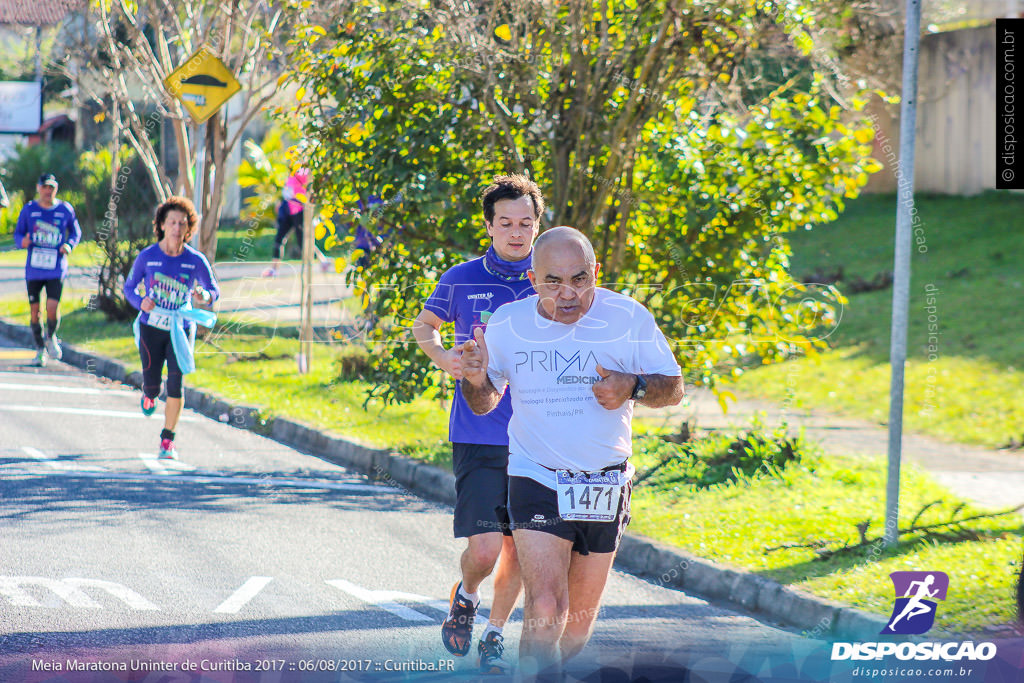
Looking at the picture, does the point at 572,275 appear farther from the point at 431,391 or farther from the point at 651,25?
the point at 431,391

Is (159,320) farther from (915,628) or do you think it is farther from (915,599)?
(915,628)

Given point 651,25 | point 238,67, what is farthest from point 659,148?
point 238,67

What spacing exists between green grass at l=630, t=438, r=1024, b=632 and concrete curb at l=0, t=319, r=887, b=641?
0.36 feet

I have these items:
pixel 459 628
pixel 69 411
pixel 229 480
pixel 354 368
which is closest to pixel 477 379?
pixel 459 628

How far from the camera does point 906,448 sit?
1027cm

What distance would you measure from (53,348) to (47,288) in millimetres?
1017

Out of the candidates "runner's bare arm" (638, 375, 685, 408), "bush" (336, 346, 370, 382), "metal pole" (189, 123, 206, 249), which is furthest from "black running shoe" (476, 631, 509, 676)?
"metal pole" (189, 123, 206, 249)

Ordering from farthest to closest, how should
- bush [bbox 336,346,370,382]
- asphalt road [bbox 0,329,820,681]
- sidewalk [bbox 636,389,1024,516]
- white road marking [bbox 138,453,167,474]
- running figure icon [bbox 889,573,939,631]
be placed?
bush [bbox 336,346,370,382] < white road marking [bbox 138,453,167,474] < sidewalk [bbox 636,389,1024,516] < running figure icon [bbox 889,573,939,631] < asphalt road [bbox 0,329,820,681]

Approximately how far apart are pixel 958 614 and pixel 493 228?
272 centimetres

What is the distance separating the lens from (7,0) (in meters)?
18.9

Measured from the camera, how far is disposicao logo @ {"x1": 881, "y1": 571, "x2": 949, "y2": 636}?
5750mm

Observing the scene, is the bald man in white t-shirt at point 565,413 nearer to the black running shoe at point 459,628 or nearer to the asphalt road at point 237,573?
the asphalt road at point 237,573

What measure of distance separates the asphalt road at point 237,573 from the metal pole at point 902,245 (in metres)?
1.12

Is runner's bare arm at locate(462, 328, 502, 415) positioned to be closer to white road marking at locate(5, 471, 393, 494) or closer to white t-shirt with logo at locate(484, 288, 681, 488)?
white t-shirt with logo at locate(484, 288, 681, 488)
